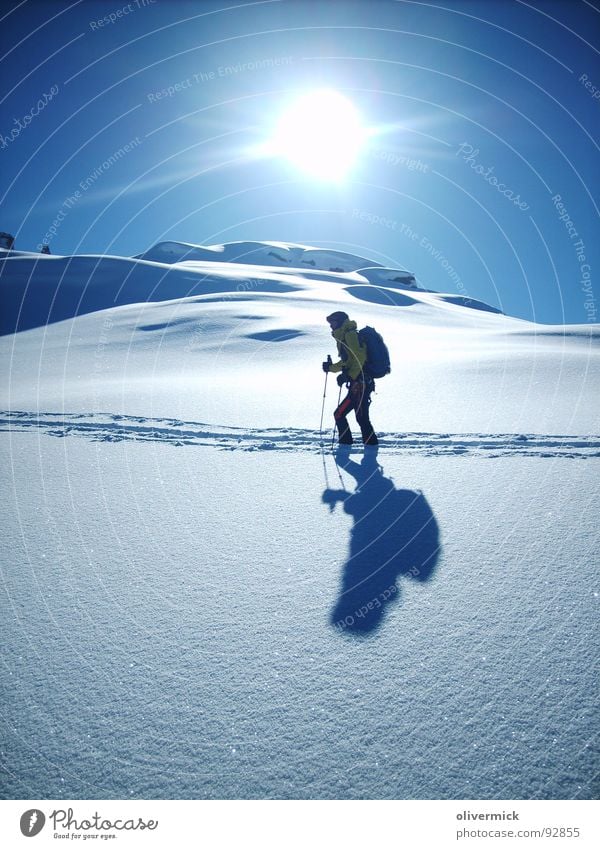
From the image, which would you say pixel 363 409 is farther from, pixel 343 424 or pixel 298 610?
pixel 298 610

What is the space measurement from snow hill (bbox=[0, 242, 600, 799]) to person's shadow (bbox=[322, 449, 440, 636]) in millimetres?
21

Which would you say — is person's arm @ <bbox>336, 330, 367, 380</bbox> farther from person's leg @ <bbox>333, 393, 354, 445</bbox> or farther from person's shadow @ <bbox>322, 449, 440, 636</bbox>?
person's shadow @ <bbox>322, 449, 440, 636</bbox>

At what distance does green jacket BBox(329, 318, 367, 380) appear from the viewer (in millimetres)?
7055

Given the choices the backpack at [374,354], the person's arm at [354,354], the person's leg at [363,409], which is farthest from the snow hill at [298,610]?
the person's arm at [354,354]

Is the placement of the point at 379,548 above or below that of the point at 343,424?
below

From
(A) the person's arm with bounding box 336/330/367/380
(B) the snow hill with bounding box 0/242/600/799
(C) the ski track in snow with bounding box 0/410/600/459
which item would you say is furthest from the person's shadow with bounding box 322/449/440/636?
(A) the person's arm with bounding box 336/330/367/380

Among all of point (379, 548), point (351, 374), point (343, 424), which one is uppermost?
point (351, 374)

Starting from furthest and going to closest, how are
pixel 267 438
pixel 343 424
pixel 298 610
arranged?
pixel 267 438 → pixel 343 424 → pixel 298 610

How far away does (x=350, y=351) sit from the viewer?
7.09 meters

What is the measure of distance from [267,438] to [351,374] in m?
1.88

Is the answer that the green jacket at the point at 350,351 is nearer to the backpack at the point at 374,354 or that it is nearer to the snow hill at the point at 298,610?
the backpack at the point at 374,354

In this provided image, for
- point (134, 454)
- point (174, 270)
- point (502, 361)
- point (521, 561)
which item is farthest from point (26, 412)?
point (174, 270)

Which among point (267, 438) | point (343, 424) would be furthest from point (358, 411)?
point (267, 438)

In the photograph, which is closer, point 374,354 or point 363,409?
point 374,354
